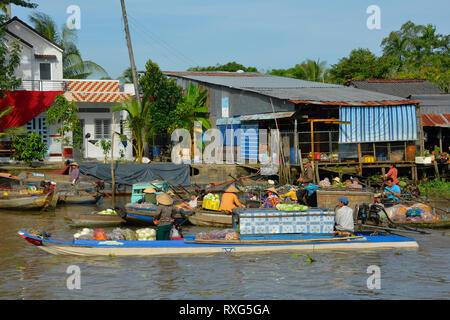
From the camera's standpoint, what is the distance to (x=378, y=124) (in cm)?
2612

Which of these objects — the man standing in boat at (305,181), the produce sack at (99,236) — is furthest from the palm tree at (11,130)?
the produce sack at (99,236)

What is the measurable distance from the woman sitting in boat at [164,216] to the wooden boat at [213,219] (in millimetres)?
4243

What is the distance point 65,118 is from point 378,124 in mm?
16199

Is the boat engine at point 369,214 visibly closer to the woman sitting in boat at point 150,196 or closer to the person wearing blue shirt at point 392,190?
the person wearing blue shirt at point 392,190

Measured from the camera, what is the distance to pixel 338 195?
17484mm

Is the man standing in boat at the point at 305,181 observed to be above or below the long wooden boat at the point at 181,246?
above

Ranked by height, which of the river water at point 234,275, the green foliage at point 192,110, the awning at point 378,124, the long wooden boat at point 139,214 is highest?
the green foliage at point 192,110

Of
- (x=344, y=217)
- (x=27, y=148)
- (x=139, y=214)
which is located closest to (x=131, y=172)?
(x=27, y=148)

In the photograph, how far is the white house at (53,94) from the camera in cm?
2984

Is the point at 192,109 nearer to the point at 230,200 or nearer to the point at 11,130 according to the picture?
the point at 11,130

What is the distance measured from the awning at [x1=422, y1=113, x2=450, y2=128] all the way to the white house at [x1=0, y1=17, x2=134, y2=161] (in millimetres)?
16764

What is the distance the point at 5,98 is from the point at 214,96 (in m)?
11.5

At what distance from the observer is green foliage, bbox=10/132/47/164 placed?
2771cm
